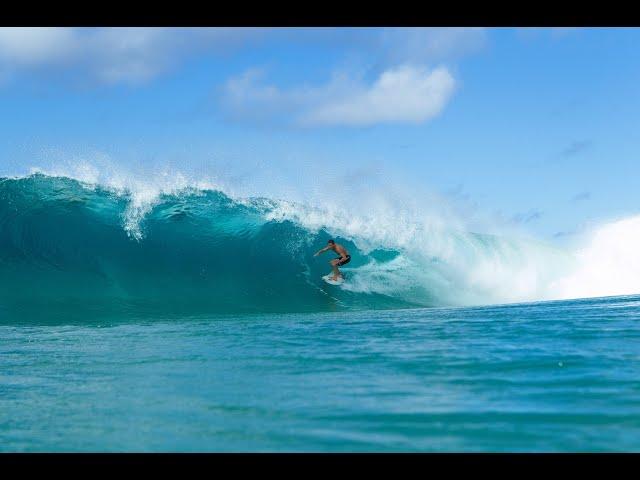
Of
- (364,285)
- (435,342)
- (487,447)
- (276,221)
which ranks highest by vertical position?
(276,221)

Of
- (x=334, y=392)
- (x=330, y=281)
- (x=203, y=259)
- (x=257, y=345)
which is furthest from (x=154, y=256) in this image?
(x=334, y=392)

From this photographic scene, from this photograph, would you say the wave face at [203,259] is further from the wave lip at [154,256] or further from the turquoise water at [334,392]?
the turquoise water at [334,392]

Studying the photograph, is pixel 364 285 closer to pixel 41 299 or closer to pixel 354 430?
pixel 41 299

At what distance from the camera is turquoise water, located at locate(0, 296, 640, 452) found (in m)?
3.79

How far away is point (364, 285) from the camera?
17406 mm

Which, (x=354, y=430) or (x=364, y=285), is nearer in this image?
(x=354, y=430)

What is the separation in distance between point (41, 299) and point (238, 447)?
39.5ft

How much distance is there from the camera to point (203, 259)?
17.5 meters

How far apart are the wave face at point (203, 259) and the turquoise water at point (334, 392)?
21.7ft

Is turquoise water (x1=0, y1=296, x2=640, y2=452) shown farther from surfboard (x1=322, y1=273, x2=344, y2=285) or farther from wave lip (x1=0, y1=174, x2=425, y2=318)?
surfboard (x1=322, y1=273, x2=344, y2=285)

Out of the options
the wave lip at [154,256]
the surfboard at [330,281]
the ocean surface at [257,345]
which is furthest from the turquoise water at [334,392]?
the surfboard at [330,281]

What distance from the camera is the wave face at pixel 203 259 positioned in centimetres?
1516

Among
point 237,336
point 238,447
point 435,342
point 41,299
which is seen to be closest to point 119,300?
point 41,299
